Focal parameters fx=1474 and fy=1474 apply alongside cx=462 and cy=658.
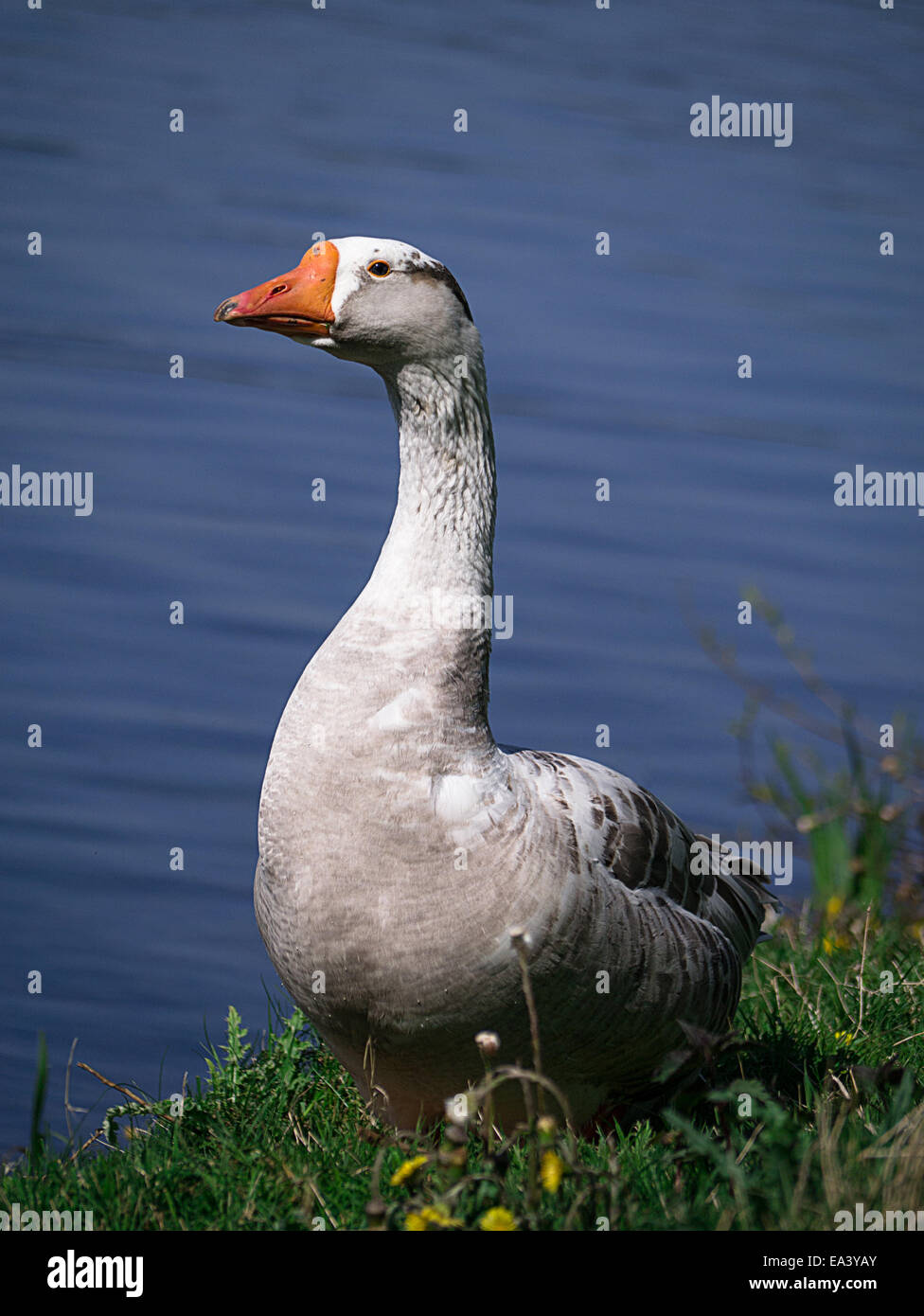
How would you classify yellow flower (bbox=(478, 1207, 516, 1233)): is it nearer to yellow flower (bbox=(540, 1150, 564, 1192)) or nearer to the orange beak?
yellow flower (bbox=(540, 1150, 564, 1192))

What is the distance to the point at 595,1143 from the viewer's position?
446 centimetres

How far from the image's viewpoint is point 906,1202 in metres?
3.18

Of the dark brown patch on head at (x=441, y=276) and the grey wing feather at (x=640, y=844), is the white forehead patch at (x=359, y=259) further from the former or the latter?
the grey wing feather at (x=640, y=844)

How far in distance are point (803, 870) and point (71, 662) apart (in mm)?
4599

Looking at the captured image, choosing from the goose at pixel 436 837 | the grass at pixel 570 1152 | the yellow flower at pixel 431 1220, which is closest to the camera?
the yellow flower at pixel 431 1220

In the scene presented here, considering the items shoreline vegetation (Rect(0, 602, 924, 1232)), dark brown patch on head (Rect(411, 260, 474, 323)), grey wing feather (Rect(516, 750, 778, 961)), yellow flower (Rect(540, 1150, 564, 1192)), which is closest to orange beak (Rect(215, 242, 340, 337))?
dark brown patch on head (Rect(411, 260, 474, 323))

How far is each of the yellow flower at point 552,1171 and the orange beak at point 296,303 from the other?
8.01 feet

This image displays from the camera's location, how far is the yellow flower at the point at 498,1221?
114 inches

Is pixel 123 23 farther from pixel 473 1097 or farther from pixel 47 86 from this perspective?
pixel 473 1097

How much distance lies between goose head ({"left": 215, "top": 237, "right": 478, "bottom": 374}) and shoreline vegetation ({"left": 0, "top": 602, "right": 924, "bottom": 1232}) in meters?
1.79

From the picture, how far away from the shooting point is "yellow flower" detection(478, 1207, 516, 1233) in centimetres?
290

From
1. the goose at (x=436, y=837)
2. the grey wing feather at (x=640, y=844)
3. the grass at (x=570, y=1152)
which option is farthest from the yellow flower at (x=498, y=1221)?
the grey wing feather at (x=640, y=844)

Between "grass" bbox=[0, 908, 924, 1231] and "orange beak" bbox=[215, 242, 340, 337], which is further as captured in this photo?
"orange beak" bbox=[215, 242, 340, 337]

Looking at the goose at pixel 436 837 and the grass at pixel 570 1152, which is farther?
the goose at pixel 436 837
